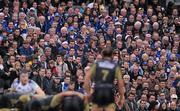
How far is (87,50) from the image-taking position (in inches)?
1089

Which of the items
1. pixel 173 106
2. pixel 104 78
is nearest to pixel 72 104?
pixel 104 78

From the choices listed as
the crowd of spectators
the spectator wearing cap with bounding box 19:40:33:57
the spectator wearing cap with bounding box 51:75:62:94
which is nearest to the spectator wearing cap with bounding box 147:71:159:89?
the crowd of spectators

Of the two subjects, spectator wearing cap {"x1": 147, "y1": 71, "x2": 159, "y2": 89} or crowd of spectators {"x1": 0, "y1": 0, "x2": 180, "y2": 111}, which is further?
spectator wearing cap {"x1": 147, "y1": 71, "x2": 159, "y2": 89}

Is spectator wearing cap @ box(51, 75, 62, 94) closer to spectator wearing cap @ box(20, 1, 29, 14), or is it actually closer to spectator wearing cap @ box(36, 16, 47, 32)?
spectator wearing cap @ box(36, 16, 47, 32)

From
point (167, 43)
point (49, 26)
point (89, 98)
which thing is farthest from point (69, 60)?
point (89, 98)

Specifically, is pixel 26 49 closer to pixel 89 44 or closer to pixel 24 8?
pixel 89 44

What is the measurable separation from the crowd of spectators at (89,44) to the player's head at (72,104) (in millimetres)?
4028

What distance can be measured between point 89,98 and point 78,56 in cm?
728

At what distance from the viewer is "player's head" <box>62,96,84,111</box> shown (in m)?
19.4

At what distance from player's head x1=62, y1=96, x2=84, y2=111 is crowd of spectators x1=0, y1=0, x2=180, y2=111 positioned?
4028 mm

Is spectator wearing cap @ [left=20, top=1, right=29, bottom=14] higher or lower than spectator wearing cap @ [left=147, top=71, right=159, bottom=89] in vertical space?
higher

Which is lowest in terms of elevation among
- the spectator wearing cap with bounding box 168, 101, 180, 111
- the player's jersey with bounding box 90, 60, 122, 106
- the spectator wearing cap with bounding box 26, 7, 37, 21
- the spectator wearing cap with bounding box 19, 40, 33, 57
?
the spectator wearing cap with bounding box 168, 101, 180, 111

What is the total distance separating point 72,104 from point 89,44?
881 centimetres

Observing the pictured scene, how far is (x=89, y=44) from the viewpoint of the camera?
1103 inches
